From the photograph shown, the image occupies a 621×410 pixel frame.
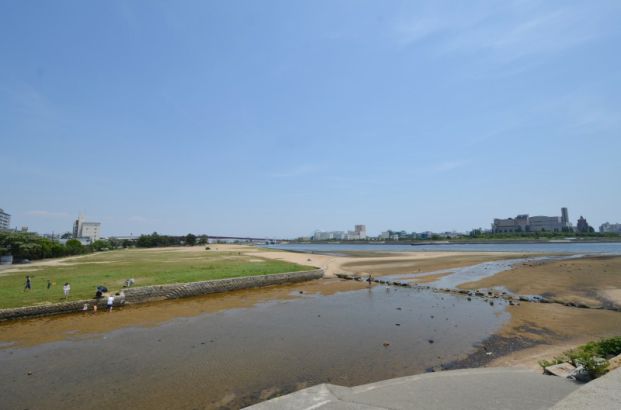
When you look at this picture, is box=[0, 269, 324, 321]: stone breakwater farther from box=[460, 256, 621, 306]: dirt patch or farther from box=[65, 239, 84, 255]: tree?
box=[65, 239, 84, 255]: tree

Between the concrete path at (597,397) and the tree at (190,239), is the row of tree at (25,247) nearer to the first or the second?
the concrete path at (597,397)

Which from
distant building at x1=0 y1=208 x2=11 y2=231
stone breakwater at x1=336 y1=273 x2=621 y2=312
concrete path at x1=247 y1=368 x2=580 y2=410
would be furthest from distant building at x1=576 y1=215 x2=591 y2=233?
distant building at x1=0 y1=208 x2=11 y2=231

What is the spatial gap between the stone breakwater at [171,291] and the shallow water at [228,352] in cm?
148

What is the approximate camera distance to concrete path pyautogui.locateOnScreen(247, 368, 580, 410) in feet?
23.1

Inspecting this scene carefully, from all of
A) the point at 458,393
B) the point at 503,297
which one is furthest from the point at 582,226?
the point at 458,393

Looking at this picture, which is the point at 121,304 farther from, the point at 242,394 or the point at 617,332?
the point at 617,332

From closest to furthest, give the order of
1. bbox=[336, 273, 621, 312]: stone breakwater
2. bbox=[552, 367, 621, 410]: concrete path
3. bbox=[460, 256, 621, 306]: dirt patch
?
bbox=[552, 367, 621, 410]: concrete path < bbox=[336, 273, 621, 312]: stone breakwater < bbox=[460, 256, 621, 306]: dirt patch

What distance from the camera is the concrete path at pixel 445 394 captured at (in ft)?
Result: 23.1

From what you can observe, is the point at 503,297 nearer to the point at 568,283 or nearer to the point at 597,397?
the point at 568,283

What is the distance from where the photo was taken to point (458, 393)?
7738mm

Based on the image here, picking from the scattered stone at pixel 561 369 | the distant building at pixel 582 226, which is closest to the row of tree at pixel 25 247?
the scattered stone at pixel 561 369

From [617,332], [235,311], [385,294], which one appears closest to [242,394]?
[235,311]

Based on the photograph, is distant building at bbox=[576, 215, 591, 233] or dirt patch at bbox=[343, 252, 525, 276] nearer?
dirt patch at bbox=[343, 252, 525, 276]

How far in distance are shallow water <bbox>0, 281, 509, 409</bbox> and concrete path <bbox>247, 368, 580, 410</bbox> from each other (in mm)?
2433
